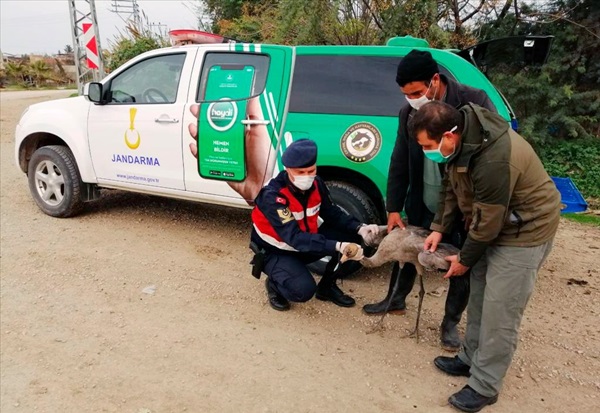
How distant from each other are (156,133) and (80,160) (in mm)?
1049

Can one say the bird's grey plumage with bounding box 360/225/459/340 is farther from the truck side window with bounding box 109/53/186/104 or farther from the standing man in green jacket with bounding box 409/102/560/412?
the truck side window with bounding box 109/53/186/104

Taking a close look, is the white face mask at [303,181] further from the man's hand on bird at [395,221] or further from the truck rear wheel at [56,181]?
the truck rear wheel at [56,181]

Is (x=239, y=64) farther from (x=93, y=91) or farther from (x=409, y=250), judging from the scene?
(x=409, y=250)

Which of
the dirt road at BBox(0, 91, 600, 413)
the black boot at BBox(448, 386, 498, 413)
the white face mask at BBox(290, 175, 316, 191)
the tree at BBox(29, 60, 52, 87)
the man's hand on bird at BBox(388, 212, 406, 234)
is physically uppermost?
the white face mask at BBox(290, 175, 316, 191)

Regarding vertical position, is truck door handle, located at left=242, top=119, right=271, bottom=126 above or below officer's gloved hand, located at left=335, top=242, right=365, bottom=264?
above

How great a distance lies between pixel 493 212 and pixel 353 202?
5.36 ft

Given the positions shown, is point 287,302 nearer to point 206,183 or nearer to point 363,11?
point 206,183

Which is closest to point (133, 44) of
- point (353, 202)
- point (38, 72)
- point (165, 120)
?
point (165, 120)

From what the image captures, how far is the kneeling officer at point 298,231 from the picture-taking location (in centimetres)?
305

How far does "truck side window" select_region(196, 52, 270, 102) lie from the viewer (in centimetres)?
397

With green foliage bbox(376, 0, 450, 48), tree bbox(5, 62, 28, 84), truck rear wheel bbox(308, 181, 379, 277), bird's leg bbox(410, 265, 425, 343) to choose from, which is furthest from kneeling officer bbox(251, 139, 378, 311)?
tree bbox(5, 62, 28, 84)

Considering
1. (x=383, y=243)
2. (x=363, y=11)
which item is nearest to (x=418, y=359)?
(x=383, y=243)

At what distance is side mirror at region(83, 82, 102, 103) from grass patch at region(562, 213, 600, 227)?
5.28m

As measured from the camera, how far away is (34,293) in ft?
11.7
